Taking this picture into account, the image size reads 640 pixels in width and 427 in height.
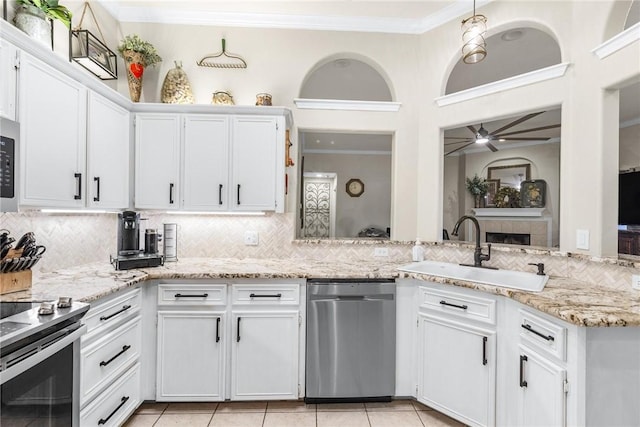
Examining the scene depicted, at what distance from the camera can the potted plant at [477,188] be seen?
685cm

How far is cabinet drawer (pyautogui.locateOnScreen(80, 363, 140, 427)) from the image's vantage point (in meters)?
1.67

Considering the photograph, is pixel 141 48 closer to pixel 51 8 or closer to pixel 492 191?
pixel 51 8

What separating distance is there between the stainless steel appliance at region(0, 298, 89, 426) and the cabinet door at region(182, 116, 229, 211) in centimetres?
128

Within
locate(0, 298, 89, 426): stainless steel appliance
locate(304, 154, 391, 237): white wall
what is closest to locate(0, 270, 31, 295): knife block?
locate(0, 298, 89, 426): stainless steel appliance

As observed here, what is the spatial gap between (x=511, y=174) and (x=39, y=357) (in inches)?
302

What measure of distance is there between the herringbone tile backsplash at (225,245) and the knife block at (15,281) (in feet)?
1.32

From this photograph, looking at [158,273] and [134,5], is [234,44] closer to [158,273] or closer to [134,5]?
[134,5]

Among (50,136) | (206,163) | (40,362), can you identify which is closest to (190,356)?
(40,362)

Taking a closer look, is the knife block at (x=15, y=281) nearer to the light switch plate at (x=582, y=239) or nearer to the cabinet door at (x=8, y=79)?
the cabinet door at (x=8, y=79)

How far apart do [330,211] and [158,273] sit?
19.9 feet

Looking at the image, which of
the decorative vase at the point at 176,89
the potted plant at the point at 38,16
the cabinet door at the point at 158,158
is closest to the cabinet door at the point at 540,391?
the cabinet door at the point at 158,158

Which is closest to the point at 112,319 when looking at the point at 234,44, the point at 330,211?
the point at 234,44

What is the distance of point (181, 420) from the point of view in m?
2.09

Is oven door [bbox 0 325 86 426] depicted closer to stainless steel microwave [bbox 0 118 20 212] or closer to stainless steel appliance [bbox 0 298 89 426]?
stainless steel appliance [bbox 0 298 89 426]
